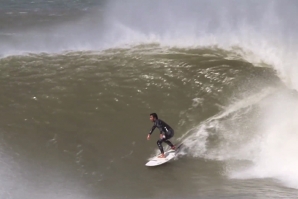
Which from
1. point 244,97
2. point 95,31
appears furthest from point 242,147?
point 95,31

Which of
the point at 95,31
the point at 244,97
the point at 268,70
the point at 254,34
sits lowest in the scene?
the point at 244,97

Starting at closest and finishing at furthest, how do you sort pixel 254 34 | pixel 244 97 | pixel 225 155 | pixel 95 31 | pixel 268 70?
pixel 225 155
pixel 244 97
pixel 268 70
pixel 254 34
pixel 95 31

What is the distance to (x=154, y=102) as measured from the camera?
15.4 metres

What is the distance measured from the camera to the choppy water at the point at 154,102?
39.4 feet

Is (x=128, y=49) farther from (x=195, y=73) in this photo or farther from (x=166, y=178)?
(x=166, y=178)

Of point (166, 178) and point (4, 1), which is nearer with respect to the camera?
point (166, 178)

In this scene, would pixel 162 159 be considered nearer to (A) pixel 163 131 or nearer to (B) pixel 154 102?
(A) pixel 163 131

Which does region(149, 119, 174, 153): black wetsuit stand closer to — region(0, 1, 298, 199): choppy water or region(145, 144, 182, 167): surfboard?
region(145, 144, 182, 167): surfboard

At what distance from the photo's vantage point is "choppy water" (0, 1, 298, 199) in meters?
12.0

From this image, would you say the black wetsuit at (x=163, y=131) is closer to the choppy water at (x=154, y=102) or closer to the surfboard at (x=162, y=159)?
the surfboard at (x=162, y=159)

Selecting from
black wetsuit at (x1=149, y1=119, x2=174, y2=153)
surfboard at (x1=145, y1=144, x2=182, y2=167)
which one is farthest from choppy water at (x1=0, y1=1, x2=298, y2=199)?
black wetsuit at (x1=149, y1=119, x2=174, y2=153)

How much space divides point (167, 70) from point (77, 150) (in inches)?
223

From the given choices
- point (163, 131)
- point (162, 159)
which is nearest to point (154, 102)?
point (163, 131)

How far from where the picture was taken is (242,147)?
43.6ft
